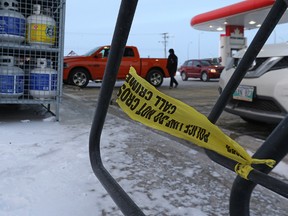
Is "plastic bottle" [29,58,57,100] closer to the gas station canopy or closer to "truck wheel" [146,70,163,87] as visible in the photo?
"truck wheel" [146,70,163,87]

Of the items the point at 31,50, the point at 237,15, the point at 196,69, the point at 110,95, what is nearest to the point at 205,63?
the point at 196,69

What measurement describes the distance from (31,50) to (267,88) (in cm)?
312

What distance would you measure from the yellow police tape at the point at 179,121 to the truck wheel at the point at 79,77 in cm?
1232

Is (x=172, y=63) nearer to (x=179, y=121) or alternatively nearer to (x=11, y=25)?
(x=11, y=25)

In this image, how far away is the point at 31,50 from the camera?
4832 millimetres

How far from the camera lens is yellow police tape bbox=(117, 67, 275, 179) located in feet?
3.70

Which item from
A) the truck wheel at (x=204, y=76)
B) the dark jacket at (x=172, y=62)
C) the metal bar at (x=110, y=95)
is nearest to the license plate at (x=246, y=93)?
the metal bar at (x=110, y=95)

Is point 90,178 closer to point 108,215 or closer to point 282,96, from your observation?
point 108,215

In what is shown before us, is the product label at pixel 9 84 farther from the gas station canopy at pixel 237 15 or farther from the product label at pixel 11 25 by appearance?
the gas station canopy at pixel 237 15

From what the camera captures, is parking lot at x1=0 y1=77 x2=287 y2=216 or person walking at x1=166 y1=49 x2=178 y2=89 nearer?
parking lot at x1=0 y1=77 x2=287 y2=216

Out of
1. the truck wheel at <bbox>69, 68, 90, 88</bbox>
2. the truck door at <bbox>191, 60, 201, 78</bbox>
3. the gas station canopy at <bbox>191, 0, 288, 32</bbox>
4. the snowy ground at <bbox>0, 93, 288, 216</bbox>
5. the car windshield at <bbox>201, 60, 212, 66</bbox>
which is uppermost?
the gas station canopy at <bbox>191, 0, 288, 32</bbox>

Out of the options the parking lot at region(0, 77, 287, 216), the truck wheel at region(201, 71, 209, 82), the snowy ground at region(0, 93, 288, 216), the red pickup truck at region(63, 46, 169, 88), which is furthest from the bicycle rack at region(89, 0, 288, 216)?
the truck wheel at region(201, 71, 209, 82)

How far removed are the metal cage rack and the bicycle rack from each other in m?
3.46

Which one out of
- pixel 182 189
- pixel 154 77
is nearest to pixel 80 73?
pixel 154 77
